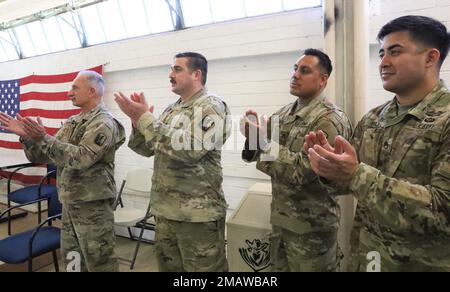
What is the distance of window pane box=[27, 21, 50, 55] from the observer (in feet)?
14.8

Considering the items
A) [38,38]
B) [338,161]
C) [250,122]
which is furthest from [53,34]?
[338,161]

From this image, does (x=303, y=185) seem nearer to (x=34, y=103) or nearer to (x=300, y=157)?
(x=300, y=157)

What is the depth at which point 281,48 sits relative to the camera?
2.42 meters

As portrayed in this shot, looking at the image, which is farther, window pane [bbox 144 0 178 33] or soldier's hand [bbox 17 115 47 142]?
window pane [bbox 144 0 178 33]

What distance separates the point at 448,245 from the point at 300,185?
24.2 inches

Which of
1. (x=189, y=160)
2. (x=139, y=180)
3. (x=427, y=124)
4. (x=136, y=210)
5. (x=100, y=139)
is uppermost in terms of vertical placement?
(x=427, y=124)

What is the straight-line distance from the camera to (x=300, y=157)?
1.33 m

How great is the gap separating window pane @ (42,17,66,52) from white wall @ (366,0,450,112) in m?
4.16

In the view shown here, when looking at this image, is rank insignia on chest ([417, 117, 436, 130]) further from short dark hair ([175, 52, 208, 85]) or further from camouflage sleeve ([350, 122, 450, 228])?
short dark hair ([175, 52, 208, 85])

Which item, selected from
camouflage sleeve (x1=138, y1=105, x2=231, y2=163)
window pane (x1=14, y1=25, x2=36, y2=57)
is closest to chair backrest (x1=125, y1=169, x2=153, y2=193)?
camouflage sleeve (x1=138, y1=105, x2=231, y2=163)

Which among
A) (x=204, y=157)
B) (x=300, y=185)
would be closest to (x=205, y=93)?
(x=204, y=157)

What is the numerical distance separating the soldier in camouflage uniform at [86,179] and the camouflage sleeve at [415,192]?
1.58m

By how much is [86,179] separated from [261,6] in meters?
2.11

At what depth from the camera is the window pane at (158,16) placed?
3.17 m
